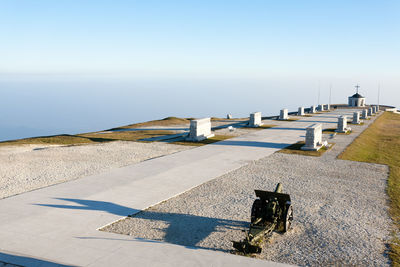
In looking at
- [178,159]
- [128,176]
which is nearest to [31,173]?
[128,176]

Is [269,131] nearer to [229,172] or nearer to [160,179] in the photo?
[229,172]

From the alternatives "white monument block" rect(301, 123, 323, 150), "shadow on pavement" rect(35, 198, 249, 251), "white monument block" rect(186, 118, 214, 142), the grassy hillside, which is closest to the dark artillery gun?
"shadow on pavement" rect(35, 198, 249, 251)

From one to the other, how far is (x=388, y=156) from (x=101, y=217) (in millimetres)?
20845

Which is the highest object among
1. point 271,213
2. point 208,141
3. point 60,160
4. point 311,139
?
point 311,139

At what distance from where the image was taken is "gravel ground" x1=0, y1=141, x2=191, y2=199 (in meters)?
16.0

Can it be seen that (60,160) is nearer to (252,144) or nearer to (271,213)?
(252,144)

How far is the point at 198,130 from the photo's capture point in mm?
28469

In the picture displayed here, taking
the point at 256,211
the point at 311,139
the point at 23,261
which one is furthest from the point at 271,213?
the point at 311,139

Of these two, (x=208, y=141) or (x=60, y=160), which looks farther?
(x=208, y=141)

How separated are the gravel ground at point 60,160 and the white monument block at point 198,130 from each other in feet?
9.35

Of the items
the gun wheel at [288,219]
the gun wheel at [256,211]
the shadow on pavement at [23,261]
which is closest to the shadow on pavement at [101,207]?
the shadow on pavement at [23,261]

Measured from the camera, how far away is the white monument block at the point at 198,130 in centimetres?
2824

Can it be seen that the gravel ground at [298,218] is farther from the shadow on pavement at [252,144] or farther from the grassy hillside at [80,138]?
the grassy hillside at [80,138]

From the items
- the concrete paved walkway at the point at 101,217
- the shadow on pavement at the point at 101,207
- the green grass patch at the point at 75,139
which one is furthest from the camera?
the green grass patch at the point at 75,139
